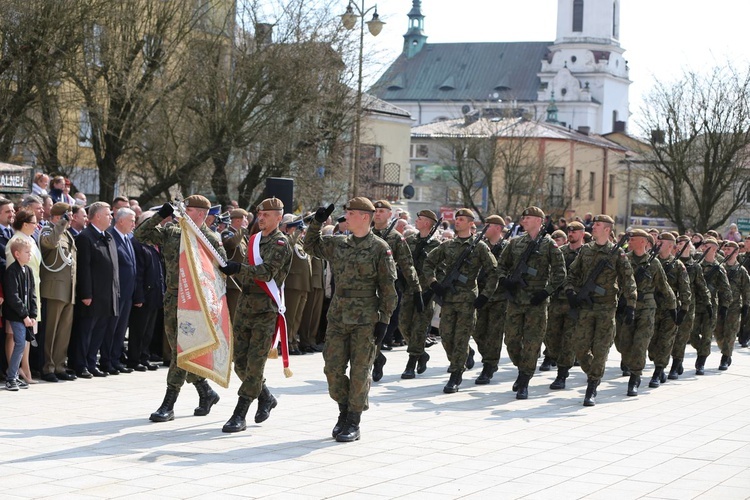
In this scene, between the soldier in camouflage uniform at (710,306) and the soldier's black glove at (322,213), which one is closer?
the soldier's black glove at (322,213)

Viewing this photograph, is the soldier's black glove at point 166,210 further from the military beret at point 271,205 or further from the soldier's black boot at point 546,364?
the soldier's black boot at point 546,364

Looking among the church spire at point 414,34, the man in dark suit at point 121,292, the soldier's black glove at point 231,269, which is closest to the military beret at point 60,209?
the man in dark suit at point 121,292

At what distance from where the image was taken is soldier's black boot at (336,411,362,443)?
10141mm

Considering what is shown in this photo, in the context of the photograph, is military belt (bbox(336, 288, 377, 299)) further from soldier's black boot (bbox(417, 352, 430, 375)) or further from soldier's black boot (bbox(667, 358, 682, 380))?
soldier's black boot (bbox(667, 358, 682, 380))

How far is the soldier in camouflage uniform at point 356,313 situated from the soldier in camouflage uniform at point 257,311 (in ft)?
1.30

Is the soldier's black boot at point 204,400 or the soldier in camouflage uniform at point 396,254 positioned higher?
the soldier in camouflage uniform at point 396,254

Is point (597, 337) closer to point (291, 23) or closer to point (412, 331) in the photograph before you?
point (412, 331)

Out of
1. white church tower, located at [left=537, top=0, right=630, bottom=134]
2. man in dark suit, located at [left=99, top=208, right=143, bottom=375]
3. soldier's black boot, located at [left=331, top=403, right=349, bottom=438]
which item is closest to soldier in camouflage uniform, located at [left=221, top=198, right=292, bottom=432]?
soldier's black boot, located at [left=331, top=403, right=349, bottom=438]

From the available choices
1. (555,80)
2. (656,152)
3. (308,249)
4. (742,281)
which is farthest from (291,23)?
(555,80)

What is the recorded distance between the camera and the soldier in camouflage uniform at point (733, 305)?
18250mm

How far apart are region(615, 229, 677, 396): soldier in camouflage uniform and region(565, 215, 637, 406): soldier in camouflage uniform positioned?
2.67 ft

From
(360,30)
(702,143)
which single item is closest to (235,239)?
(360,30)

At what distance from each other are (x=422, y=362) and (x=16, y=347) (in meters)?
5.28

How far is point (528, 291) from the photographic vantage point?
45.5ft
